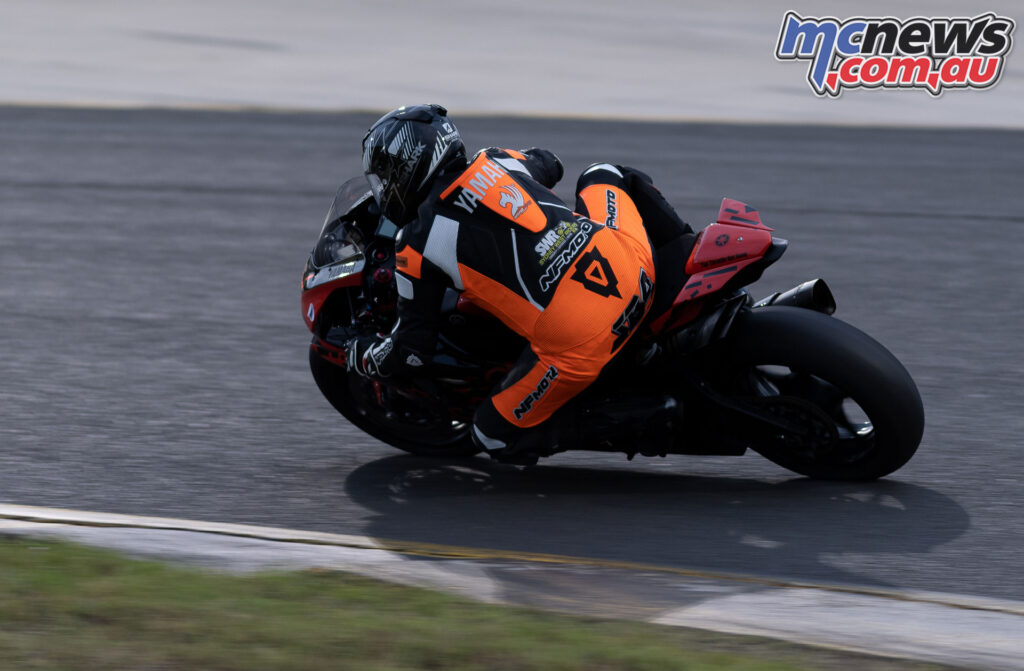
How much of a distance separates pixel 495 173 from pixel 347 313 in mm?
977

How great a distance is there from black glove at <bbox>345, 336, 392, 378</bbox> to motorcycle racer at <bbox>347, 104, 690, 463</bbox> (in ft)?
0.08

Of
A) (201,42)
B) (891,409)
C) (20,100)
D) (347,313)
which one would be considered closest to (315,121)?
(20,100)

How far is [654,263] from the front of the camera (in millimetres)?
5250

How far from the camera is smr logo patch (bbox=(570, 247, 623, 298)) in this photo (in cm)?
502

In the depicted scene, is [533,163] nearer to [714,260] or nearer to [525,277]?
[525,277]

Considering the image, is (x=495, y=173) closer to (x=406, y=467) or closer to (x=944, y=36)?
(x=406, y=467)

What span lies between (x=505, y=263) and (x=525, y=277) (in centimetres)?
9

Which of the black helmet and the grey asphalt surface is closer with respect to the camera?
the black helmet

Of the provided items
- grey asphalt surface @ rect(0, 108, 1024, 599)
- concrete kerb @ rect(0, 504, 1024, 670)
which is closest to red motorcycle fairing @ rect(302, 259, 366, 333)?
grey asphalt surface @ rect(0, 108, 1024, 599)

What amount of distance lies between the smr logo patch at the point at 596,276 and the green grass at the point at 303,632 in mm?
1332

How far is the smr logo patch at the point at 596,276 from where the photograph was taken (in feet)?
16.5

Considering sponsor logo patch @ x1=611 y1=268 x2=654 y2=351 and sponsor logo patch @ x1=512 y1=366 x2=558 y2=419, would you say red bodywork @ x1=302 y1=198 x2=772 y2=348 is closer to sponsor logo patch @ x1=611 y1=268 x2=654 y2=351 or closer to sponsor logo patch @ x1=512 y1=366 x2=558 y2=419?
sponsor logo patch @ x1=611 y1=268 x2=654 y2=351

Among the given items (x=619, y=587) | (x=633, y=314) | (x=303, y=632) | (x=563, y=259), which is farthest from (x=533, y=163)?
(x=303, y=632)

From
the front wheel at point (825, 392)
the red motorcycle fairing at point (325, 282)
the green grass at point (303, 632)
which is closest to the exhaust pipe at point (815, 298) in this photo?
the front wheel at point (825, 392)
